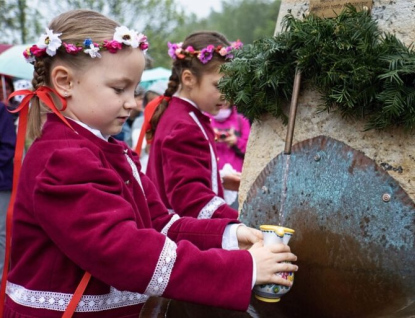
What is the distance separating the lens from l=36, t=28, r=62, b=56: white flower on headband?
→ 1.98 m

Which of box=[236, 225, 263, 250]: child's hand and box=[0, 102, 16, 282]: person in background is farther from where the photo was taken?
box=[0, 102, 16, 282]: person in background

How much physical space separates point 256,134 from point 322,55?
63 cm

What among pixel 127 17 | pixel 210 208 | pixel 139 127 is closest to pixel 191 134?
pixel 210 208

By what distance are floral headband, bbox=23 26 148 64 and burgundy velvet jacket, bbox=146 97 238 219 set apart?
118 cm

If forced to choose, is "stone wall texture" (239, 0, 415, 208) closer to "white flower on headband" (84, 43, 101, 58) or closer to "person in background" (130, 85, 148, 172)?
"white flower on headband" (84, 43, 101, 58)

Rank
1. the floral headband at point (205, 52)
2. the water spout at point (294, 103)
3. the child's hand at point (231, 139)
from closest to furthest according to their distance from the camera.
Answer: the water spout at point (294, 103) → the floral headband at point (205, 52) → the child's hand at point (231, 139)

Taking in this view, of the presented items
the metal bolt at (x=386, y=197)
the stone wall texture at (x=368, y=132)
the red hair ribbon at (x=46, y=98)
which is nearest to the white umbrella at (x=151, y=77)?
the stone wall texture at (x=368, y=132)

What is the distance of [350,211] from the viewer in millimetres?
2113

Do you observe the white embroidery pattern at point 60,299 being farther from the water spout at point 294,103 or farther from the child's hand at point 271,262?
the water spout at point 294,103

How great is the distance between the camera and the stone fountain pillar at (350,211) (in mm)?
2004

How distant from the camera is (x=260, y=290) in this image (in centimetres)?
182

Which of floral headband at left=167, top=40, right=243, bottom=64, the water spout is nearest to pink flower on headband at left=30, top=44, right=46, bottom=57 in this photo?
the water spout

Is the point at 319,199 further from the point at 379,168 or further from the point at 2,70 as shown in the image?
the point at 2,70

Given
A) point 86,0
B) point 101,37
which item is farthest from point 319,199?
point 86,0
